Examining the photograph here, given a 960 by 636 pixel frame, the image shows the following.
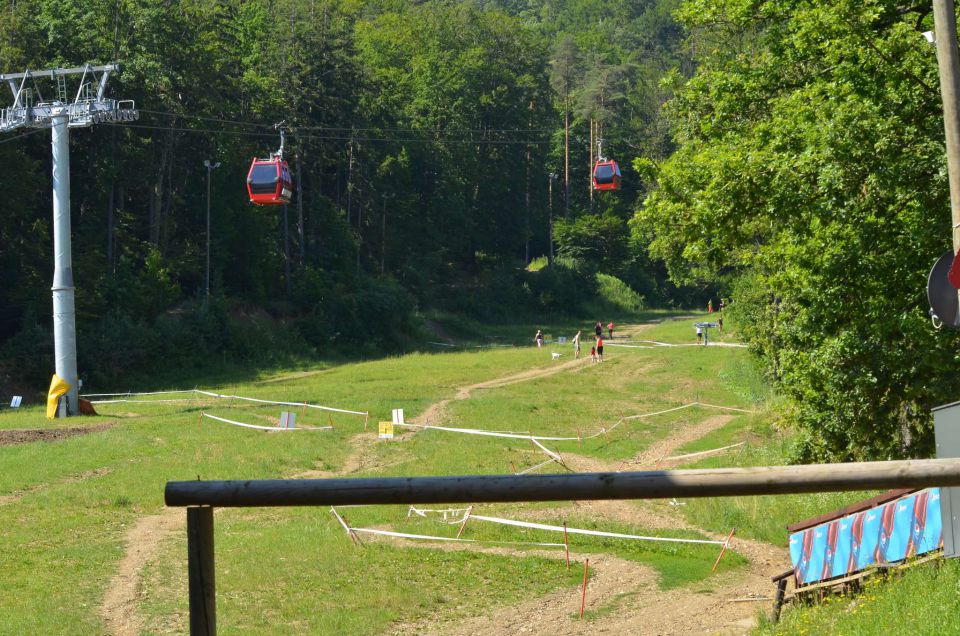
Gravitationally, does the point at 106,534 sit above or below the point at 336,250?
below

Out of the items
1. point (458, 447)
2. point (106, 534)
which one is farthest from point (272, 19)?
point (106, 534)

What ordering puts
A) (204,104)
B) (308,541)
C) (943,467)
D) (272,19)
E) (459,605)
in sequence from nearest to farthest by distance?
1. (943,467)
2. (459,605)
3. (308,541)
4. (204,104)
5. (272,19)

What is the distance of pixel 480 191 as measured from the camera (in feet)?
354

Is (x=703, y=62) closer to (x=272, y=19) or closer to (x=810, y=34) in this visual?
(x=810, y=34)

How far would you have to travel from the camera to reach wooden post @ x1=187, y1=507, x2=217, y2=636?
16.7 ft

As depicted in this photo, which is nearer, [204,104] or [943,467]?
[943,467]

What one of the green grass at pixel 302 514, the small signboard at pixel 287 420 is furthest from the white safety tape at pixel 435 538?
the small signboard at pixel 287 420

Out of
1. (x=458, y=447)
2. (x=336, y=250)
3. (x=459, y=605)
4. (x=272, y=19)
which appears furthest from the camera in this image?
(x=272, y=19)

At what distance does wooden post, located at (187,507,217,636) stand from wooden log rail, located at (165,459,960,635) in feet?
0.03

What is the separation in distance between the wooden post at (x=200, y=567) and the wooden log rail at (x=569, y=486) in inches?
0.4

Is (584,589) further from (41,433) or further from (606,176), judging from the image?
(606,176)

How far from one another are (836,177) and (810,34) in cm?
290

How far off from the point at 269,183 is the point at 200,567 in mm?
37158

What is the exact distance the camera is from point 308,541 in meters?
19.2
